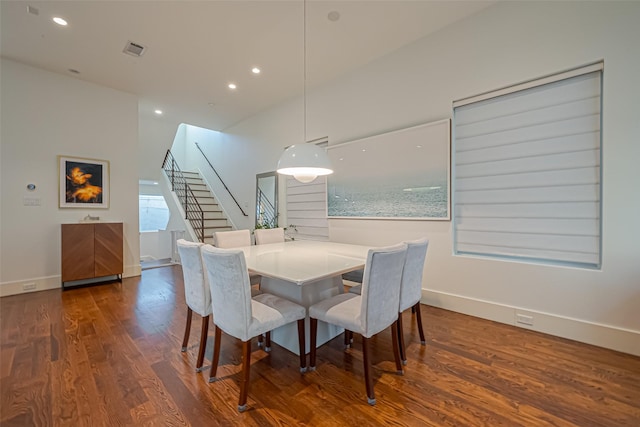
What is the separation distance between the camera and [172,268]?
17.8ft

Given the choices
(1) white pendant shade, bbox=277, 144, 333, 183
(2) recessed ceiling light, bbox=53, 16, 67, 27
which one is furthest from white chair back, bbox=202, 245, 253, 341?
(2) recessed ceiling light, bbox=53, 16, 67, 27

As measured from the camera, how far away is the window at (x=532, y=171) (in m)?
2.34

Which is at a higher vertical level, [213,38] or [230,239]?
[213,38]

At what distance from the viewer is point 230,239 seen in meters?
3.20

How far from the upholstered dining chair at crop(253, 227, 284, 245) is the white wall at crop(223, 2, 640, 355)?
1.10m

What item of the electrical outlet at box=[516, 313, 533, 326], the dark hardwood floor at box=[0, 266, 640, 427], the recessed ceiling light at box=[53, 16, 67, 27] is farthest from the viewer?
the recessed ceiling light at box=[53, 16, 67, 27]

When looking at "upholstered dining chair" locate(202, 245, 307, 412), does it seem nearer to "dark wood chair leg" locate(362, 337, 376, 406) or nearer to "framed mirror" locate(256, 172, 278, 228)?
"dark wood chair leg" locate(362, 337, 376, 406)

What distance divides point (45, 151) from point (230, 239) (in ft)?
11.3

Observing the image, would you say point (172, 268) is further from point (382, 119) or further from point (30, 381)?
point (382, 119)

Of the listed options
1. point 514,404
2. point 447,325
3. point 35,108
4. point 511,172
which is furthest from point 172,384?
point 35,108

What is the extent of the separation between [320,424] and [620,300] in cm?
263

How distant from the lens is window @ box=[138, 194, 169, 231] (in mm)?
8531

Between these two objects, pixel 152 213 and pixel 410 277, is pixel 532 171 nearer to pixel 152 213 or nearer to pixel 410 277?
pixel 410 277

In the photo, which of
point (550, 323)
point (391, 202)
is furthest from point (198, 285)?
point (550, 323)
